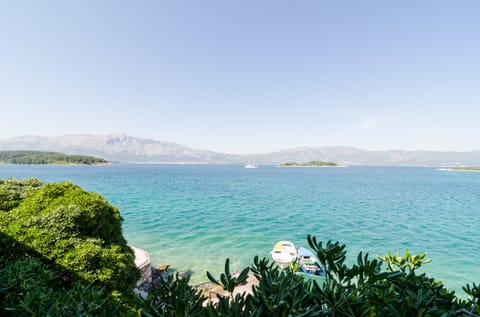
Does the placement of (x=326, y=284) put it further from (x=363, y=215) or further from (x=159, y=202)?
(x=159, y=202)

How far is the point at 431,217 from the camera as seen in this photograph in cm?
2677

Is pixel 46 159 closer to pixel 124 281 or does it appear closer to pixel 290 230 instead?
pixel 290 230

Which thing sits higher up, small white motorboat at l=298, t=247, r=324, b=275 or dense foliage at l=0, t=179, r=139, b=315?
dense foliage at l=0, t=179, r=139, b=315

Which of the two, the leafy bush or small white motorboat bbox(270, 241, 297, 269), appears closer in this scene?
the leafy bush

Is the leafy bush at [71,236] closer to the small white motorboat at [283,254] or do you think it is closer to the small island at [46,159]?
the small white motorboat at [283,254]

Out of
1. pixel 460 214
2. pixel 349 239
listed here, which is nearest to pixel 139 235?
pixel 349 239

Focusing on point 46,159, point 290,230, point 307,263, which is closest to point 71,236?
point 307,263

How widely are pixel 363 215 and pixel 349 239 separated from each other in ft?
34.2

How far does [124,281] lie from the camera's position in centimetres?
586

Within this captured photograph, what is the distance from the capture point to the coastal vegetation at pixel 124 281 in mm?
1430

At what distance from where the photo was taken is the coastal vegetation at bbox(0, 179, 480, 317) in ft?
4.69

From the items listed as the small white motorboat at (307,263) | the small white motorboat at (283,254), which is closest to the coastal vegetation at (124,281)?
the small white motorboat at (307,263)

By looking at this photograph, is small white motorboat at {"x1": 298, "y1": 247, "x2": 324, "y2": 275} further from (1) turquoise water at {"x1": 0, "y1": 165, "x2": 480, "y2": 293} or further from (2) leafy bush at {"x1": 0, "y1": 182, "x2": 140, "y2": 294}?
(2) leafy bush at {"x1": 0, "y1": 182, "x2": 140, "y2": 294}

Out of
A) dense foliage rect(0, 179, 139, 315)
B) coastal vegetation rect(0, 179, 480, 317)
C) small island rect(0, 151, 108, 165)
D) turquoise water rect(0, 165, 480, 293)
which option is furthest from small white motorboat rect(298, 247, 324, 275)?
small island rect(0, 151, 108, 165)
